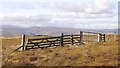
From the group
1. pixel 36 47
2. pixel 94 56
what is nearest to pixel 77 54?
pixel 94 56

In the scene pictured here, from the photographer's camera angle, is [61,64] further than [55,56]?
No

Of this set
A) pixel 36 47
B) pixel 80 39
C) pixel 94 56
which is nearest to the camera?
pixel 94 56

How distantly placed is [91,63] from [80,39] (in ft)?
Answer: 51.9

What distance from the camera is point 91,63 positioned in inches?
800

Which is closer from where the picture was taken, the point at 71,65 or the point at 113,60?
the point at 71,65

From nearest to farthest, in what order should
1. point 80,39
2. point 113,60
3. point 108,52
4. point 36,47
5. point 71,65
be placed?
point 71,65 → point 113,60 → point 108,52 → point 36,47 → point 80,39

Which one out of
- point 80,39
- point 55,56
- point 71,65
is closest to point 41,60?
point 55,56

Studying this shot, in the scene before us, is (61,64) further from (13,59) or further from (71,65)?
(13,59)

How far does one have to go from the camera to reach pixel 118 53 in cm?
2394

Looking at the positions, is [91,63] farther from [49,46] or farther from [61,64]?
[49,46]

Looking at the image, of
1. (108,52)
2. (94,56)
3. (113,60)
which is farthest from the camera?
(108,52)

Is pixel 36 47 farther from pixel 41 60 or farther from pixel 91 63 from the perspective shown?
pixel 91 63

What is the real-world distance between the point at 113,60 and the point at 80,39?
15.1 metres

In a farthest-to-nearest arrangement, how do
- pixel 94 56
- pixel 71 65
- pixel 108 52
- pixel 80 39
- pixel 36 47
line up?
pixel 80 39
pixel 36 47
pixel 108 52
pixel 94 56
pixel 71 65
